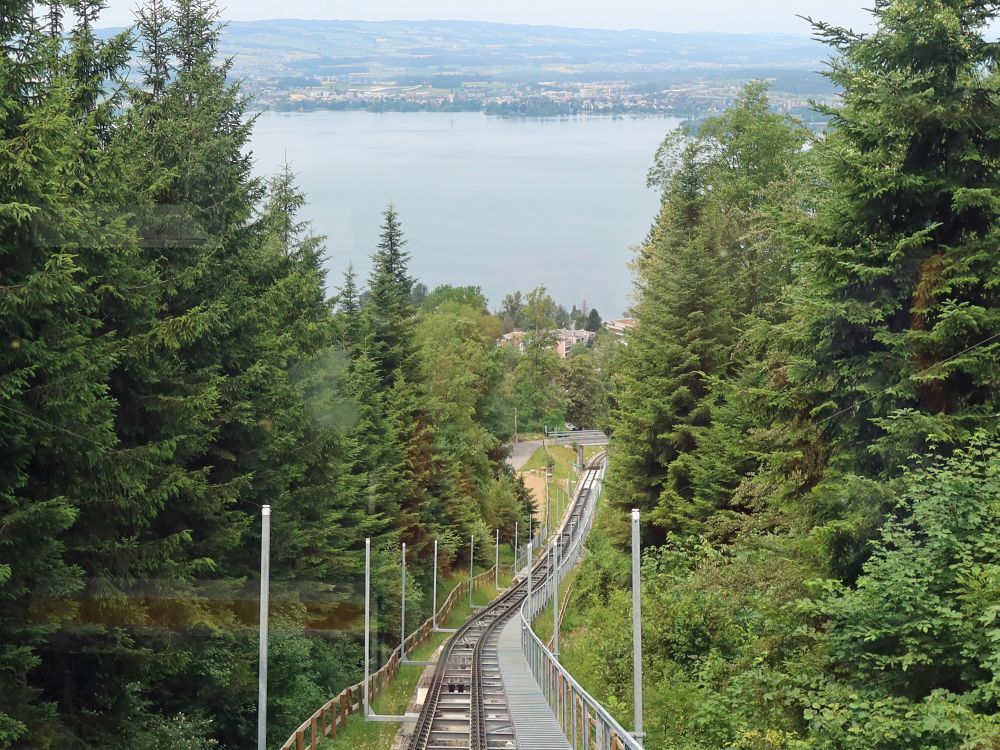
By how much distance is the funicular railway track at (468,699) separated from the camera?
2195 centimetres

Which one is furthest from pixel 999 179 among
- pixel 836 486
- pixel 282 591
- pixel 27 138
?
pixel 282 591

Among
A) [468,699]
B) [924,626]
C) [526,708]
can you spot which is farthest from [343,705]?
[924,626]

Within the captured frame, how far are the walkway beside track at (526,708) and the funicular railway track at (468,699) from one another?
25 cm

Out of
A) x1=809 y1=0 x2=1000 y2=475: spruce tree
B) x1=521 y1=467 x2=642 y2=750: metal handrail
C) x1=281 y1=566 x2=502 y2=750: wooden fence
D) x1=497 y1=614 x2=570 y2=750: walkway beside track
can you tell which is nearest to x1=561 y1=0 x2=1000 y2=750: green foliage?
x1=809 y1=0 x2=1000 y2=475: spruce tree

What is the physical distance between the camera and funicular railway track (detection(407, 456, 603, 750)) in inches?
864

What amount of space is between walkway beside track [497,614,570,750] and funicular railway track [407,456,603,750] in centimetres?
25

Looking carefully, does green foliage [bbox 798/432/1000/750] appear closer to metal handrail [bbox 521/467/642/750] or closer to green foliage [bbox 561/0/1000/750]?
green foliage [bbox 561/0/1000/750]

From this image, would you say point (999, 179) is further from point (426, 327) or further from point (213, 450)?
point (426, 327)

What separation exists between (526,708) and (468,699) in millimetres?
4908

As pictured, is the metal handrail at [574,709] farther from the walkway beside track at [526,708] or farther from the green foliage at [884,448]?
the green foliage at [884,448]

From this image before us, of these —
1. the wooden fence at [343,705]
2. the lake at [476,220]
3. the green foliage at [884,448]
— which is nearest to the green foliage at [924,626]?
the green foliage at [884,448]

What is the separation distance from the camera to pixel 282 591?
Result: 2270 centimetres

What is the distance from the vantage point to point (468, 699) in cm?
2809

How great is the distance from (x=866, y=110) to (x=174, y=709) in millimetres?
13321
